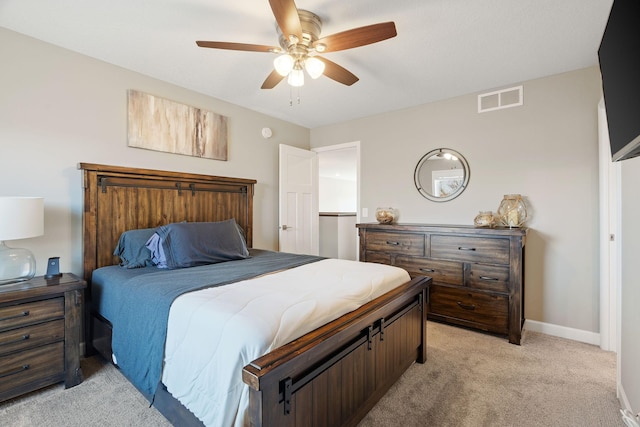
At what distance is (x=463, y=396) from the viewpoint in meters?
1.93

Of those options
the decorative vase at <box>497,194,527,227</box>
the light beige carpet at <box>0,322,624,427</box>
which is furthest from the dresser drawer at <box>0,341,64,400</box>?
the decorative vase at <box>497,194,527,227</box>

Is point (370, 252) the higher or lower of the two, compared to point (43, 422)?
higher

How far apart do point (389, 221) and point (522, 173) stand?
5.02 feet

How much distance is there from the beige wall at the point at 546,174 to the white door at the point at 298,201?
5.69 ft

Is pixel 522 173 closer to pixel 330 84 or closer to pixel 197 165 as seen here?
pixel 330 84

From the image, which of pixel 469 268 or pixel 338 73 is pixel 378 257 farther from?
pixel 338 73

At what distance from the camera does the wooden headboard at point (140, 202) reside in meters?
2.46

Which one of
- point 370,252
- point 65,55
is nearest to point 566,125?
point 370,252

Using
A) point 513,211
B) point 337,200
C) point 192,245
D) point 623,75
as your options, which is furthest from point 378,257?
point 337,200

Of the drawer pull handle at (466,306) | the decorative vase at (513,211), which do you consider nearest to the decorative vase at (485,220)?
the decorative vase at (513,211)

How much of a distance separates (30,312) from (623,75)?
3221 millimetres

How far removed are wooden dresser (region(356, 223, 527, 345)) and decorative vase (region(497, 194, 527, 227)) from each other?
9.2 inches

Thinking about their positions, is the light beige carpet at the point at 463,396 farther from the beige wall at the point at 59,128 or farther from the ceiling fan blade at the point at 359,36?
the ceiling fan blade at the point at 359,36

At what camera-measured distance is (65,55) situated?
8.01ft
